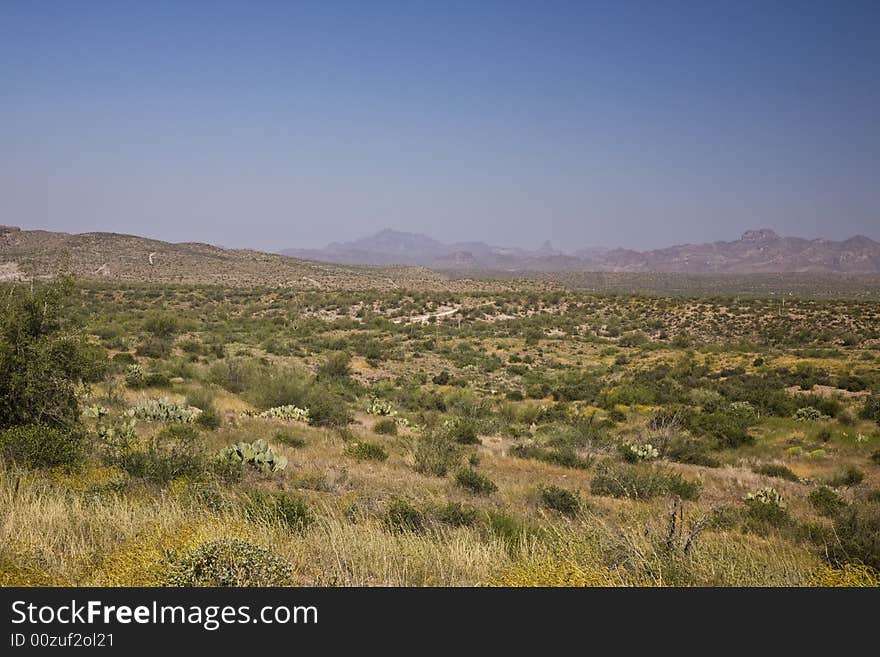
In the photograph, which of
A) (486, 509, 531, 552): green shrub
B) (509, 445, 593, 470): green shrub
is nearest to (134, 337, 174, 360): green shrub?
(509, 445, 593, 470): green shrub

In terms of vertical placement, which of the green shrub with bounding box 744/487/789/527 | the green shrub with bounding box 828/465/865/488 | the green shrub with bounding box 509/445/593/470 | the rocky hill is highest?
the rocky hill

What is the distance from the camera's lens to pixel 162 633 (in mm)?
3307

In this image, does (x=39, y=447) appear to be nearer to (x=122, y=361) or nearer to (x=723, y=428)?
(x=122, y=361)

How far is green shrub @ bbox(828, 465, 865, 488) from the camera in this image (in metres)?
13.3

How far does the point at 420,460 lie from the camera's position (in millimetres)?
11945

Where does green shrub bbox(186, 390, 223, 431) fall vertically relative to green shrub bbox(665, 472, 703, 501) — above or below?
above

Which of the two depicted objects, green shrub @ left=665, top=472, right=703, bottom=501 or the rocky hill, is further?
the rocky hill

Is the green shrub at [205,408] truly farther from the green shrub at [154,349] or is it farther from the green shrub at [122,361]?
the green shrub at [154,349]

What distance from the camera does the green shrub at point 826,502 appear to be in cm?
1020

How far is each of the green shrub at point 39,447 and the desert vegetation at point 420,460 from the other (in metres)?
0.03

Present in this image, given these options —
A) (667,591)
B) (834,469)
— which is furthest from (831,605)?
(834,469)

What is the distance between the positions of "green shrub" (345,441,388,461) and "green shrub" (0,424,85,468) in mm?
5547

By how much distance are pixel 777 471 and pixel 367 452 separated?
37.5 feet

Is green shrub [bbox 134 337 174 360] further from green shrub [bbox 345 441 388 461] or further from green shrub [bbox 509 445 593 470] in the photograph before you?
green shrub [bbox 509 445 593 470]
